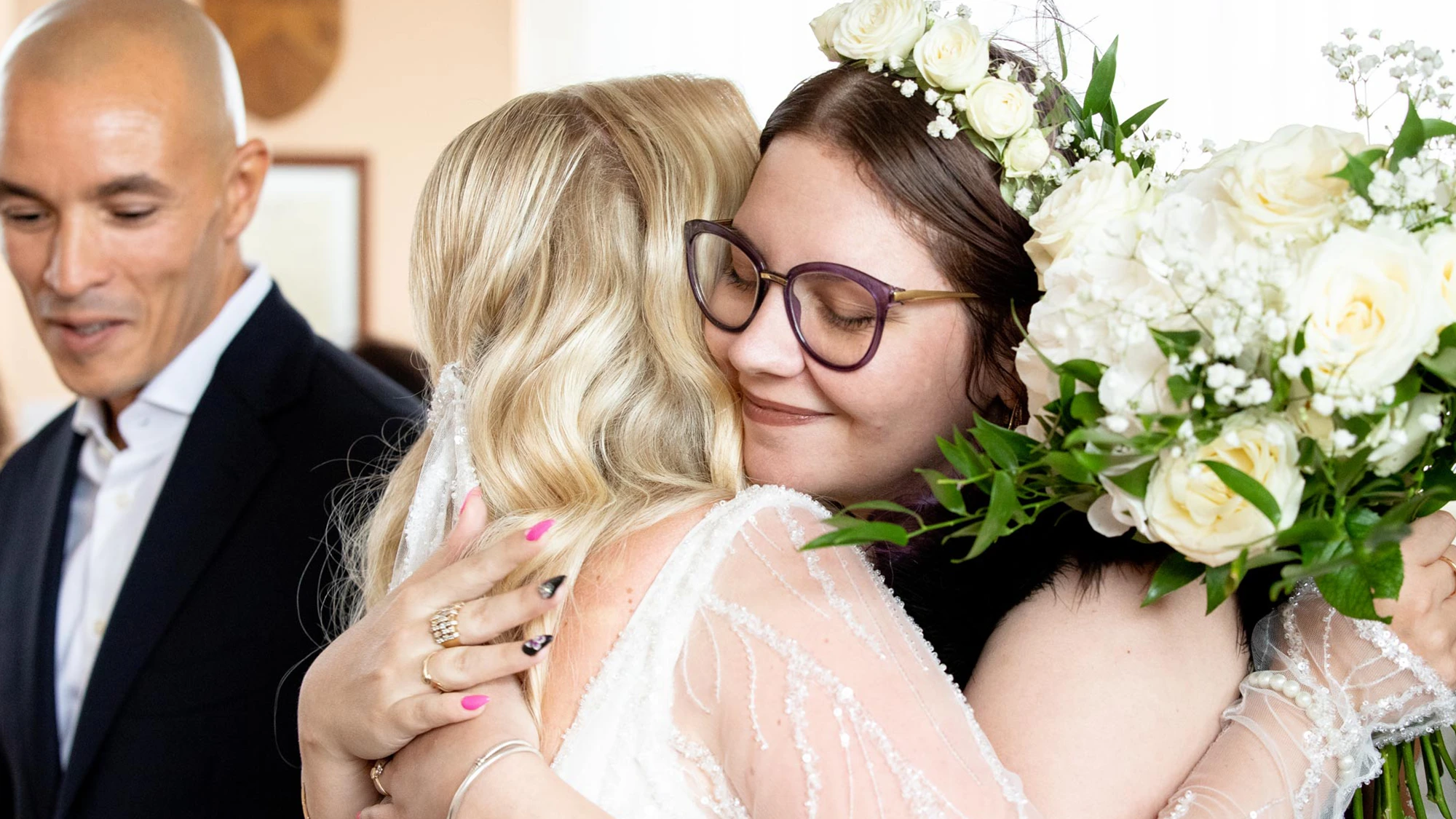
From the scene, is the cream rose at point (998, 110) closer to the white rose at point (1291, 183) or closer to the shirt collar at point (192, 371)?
the white rose at point (1291, 183)

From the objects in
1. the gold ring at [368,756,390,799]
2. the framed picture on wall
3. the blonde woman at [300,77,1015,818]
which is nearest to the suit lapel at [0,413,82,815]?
the blonde woman at [300,77,1015,818]

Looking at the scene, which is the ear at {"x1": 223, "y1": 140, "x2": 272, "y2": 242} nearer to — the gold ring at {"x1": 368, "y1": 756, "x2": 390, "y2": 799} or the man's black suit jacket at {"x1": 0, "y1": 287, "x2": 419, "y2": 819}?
the man's black suit jacket at {"x1": 0, "y1": 287, "x2": 419, "y2": 819}

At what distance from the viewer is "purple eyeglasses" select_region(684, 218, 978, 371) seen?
4.69ft

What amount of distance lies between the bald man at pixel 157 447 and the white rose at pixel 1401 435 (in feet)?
5.74

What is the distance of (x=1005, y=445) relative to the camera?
123cm

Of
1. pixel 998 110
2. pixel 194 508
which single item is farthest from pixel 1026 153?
pixel 194 508

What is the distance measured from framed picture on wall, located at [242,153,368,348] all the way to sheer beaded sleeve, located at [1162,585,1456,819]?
12.7 feet

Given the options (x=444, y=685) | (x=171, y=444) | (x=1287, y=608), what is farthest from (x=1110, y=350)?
(x=171, y=444)

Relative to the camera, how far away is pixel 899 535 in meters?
1.12

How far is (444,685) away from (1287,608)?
3.22ft

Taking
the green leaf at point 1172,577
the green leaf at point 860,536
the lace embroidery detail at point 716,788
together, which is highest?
the green leaf at point 860,536

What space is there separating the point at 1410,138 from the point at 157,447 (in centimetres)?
241

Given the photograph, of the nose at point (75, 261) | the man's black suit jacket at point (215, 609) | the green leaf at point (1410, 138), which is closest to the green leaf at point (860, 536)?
the green leaf at point (1410, 138)

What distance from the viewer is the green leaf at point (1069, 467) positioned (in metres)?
1.17
